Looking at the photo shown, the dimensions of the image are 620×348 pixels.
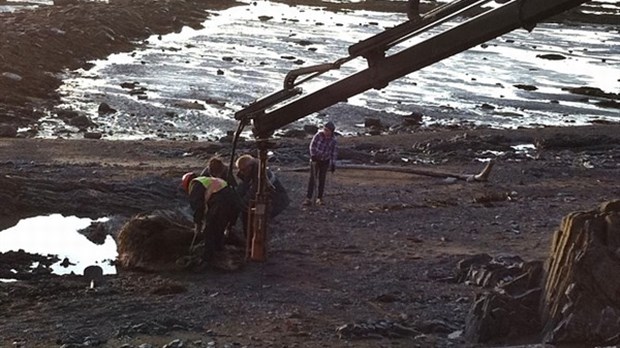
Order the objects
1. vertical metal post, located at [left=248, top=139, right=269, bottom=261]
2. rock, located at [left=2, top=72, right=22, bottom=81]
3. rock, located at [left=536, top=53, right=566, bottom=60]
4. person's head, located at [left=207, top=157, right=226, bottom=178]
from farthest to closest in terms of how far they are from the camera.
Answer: rock, located at [left=536, top=53, right=566, bottom=60]
rock, located at [left=2, top=72, right=22, bottom=81]
person's head, located at [left=207, top=157, right=226, bottom=178]
vertical metal post, located at [left=248, top=139, right=269, bottom=261]

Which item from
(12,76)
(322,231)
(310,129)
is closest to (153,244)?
(322,231)

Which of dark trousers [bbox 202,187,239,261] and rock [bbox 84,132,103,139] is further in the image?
rock [bbox 84,132,103,139]

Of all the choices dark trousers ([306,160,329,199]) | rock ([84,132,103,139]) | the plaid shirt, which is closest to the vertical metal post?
the plaid shirt

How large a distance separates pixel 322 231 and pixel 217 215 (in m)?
3.66

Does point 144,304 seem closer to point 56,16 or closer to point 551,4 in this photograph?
point 551,4

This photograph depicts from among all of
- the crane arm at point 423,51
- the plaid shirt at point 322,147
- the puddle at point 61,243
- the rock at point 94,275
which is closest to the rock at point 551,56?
the plaid shirt at point 322,147

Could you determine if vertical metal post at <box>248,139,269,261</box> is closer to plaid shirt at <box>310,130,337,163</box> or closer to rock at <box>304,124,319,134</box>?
plaid shirt at <box>310,130,337,163</box>

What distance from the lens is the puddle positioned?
17203 mm

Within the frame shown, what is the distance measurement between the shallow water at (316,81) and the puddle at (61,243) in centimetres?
1029

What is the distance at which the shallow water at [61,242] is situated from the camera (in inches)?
680

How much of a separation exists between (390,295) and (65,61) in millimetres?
35243

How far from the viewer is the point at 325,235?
19188 millimetres

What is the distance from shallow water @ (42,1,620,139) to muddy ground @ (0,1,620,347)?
10.8 feet

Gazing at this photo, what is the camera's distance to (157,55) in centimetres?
5403
